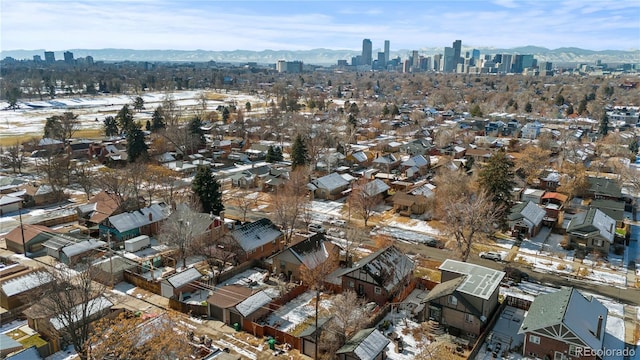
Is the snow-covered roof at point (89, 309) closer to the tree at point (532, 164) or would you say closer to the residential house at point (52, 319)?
the residential house at point (52, 319)

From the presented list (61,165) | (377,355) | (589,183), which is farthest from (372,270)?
(61,165)

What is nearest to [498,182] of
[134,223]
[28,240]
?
[134,223]

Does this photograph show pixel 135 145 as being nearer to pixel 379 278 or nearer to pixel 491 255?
pixel 379 278

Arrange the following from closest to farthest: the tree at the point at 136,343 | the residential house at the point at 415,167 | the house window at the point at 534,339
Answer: the tree at the point at 136,343 → the house window at the point at 534,339 → the residential house at the point at 415,167

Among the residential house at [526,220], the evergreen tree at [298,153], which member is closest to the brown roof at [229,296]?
the residential house at [526,220]

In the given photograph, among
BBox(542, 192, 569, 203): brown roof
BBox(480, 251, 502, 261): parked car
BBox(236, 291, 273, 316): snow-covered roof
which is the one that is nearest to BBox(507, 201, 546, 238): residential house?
BBox(480, 251, 502, 261): parked car

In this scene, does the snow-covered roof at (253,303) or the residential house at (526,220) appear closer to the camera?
the snow-covered roof at (253,303)

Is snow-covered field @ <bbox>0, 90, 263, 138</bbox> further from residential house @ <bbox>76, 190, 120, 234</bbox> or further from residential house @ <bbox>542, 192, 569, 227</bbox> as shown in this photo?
residential house @ <bbox>542, 192, 569, 227</bbox>
